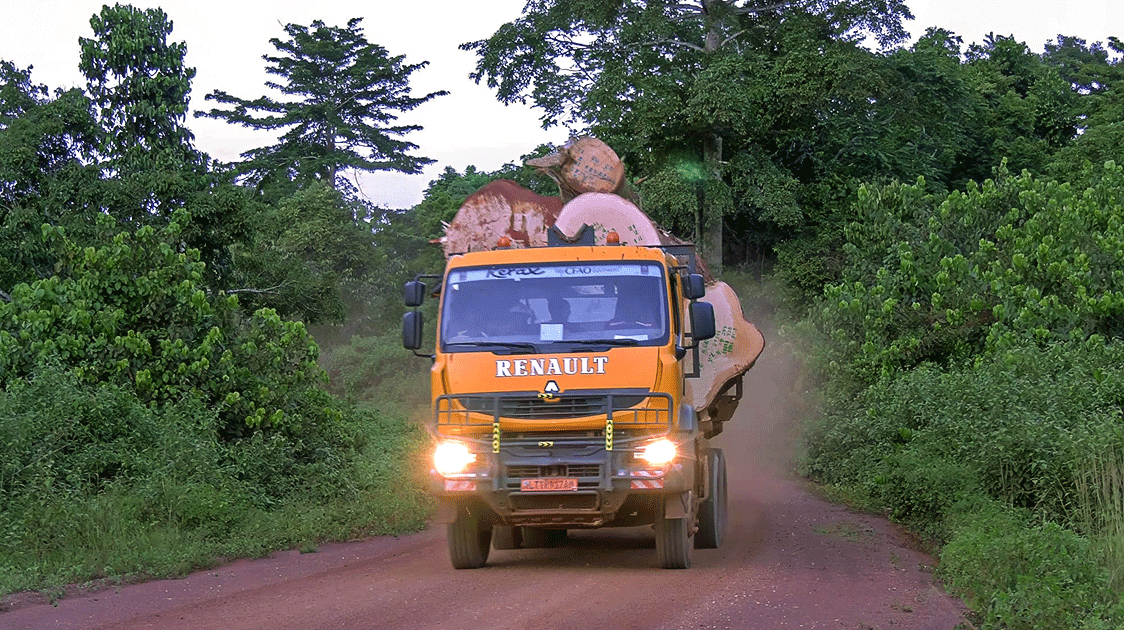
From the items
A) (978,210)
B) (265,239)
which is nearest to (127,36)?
(265,239)

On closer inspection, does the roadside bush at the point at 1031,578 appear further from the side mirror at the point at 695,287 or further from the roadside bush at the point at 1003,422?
the side mirror at the point at 695,287

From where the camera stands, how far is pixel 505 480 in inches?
389

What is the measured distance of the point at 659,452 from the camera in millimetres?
9812

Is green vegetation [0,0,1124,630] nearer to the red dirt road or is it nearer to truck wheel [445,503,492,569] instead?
the red dirt road

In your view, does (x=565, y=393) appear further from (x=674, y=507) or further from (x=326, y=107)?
(x=326, y=107)

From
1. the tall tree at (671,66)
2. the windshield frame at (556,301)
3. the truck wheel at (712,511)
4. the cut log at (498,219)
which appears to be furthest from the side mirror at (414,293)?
the tall tree at (671,66)

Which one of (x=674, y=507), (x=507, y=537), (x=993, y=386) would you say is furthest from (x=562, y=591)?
(x=993, y=386)

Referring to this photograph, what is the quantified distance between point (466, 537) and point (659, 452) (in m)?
1.90

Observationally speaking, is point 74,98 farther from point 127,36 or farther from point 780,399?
point 780,399

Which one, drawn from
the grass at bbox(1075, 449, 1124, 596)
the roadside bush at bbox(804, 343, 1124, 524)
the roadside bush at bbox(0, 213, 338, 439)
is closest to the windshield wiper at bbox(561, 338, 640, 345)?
the grass at bbox(1075, 449, 1124, 596)

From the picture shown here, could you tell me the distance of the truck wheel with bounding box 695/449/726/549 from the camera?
11.7 meters

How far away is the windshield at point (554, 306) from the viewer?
10.1m

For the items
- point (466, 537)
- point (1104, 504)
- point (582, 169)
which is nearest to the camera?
point (466, 537)

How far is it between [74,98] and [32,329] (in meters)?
7.37
